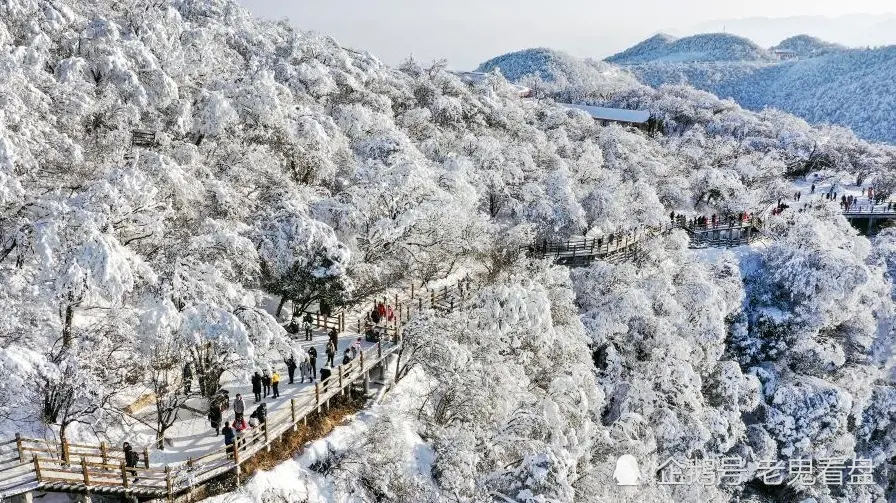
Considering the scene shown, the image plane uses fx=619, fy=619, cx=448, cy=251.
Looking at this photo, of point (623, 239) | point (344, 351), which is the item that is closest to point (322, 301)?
point (344, 351)

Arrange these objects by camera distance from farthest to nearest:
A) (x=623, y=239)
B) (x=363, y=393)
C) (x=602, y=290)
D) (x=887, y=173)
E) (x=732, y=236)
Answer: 1. (x=887, y=173)
2. (x=732, y=236)
3. (x=623, y=239)
4. (x=602, y=290)
5. (x=363, y=393)

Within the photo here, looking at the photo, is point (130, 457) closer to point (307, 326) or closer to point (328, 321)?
point (307, 326)

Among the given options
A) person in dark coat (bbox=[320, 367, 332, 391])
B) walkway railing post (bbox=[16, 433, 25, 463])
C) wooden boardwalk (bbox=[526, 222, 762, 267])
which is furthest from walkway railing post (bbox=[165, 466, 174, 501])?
wooden boardwalk (bbox=[526, 222, 762, 267])

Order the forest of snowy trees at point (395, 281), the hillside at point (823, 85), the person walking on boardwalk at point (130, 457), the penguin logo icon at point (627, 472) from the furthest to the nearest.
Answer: the hillside at point (823, 85) < the penguin logo icon at point (627, 472) < the forest of snowy trees at point (395, 281) < the person walking on boardwalk at point (130, 457)

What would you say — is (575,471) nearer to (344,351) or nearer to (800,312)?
(344,351)

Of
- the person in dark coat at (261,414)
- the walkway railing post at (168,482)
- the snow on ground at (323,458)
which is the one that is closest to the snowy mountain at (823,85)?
the snow on ground at (323,458)

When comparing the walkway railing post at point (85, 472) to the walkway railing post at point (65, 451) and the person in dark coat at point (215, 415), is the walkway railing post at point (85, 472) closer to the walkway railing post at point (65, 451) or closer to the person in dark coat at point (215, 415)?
the walkway railing post at point (65, 451)

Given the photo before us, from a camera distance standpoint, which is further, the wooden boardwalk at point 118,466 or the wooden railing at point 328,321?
the wooden railing at point 328,321
